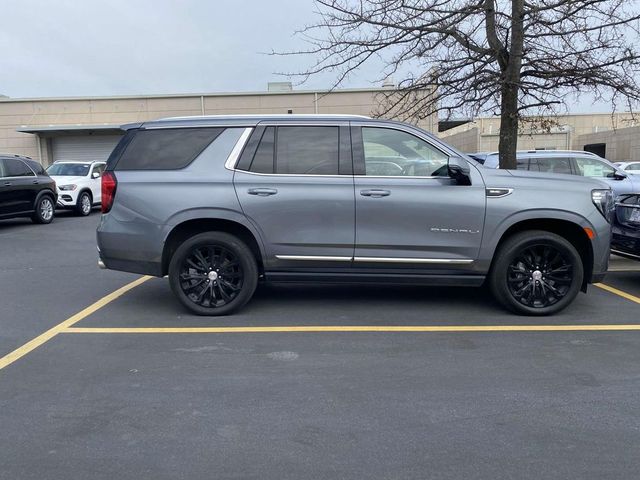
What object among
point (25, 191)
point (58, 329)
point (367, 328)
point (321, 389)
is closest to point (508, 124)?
point (367, 328)

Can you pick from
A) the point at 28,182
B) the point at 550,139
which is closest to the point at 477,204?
the point at 28,182

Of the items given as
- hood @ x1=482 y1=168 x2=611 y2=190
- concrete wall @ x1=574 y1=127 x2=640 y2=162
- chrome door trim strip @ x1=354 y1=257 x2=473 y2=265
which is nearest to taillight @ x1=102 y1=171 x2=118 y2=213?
chrome door trim strip @ x1=354 y1=257 x2=473 y2=265

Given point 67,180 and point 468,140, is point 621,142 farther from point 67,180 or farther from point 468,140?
point 67,180

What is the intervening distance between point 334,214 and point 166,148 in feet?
6.24

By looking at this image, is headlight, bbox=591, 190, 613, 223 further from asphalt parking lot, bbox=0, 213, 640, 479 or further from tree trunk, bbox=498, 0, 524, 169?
tree trunk, bbox=498, 0, 524, 169

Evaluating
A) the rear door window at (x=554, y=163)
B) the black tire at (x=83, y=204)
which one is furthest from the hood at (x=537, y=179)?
the black tire at (x=83, y=204)

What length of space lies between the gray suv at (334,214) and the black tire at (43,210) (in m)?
9.47

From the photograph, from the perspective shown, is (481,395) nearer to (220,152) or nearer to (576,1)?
(220,152)

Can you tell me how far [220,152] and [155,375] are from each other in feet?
7.97

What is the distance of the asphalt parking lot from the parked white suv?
10.5m

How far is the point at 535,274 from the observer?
18.5 feet

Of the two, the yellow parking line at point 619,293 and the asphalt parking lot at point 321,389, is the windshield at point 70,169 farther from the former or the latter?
the yellow parking line at point 619,293

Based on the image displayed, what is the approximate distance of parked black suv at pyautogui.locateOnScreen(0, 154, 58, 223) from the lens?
12969 mm

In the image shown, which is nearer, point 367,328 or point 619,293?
point 367,328
